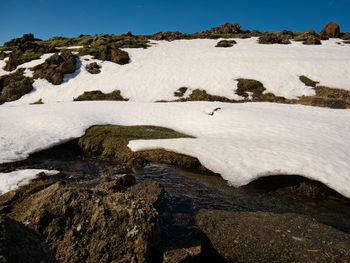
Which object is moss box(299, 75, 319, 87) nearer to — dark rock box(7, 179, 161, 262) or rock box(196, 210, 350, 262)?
rock box(196, 210, 350, 262)

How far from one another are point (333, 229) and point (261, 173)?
4066 millimetres

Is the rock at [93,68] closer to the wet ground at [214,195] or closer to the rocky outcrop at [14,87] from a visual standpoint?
the rocky outcrop at [14,87]

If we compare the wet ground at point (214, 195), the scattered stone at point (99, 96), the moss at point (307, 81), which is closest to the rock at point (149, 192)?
the wet ground at point (214, 195)

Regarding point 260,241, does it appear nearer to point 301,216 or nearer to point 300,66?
point 301,216

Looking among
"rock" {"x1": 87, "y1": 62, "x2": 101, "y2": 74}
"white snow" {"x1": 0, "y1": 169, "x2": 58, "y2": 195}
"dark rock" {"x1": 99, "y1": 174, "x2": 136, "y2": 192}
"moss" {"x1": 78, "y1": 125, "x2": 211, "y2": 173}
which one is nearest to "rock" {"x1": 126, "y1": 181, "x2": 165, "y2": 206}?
"dark rock" {"x1": 99, "y1": 174, "x2": 136, "y2": 192}

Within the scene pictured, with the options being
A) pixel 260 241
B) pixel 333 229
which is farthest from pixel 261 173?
pixel 260 241

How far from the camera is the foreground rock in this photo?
486 cm

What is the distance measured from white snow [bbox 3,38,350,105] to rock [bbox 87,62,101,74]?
1043mm

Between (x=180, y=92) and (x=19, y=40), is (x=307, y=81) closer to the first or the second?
(x=180, y=92)

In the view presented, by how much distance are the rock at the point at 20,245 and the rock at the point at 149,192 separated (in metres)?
5.08

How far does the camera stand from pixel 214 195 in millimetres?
8984

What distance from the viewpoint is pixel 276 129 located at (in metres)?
15.9

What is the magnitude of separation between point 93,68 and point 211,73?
2609cm

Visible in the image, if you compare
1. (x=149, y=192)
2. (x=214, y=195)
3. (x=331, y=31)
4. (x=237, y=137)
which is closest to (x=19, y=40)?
(x=237, y=137)
